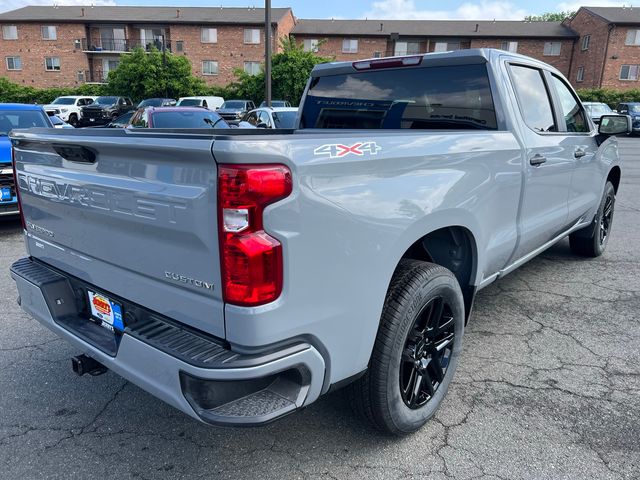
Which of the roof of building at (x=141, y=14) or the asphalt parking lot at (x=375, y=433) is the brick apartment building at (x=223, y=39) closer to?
the roof of building at (x=141, y=14)

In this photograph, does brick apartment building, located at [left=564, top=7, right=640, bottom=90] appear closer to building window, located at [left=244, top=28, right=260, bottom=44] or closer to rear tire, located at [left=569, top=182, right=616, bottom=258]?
building window, located at [left=244, top=28, right=260, bottom=44]

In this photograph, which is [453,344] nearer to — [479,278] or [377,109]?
[479,278]

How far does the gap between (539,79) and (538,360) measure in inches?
84.2

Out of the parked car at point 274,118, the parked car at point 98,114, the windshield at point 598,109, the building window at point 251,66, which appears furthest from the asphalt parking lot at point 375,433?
the building window at point 251,66

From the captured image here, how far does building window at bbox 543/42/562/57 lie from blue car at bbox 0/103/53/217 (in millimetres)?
50157

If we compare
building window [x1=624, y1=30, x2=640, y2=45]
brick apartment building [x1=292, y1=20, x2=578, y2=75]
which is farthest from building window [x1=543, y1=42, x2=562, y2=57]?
building window [x1=624, y1=30, x2=640, y2=45]

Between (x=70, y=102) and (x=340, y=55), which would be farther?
(x=340, y=55)

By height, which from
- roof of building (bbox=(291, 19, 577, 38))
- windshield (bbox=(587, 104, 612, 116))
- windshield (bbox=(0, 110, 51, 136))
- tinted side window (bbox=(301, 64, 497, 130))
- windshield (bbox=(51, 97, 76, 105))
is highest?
roof of building (bbox=(291, 19, 577, 38))

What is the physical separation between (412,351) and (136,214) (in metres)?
1.52

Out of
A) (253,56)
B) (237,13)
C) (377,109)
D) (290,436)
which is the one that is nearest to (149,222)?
(290,436)

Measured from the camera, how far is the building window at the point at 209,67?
47562 millimetres

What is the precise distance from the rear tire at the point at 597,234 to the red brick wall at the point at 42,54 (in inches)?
2075

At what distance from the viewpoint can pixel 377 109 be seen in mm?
3908

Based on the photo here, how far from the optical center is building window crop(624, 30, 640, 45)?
43.1 metres
